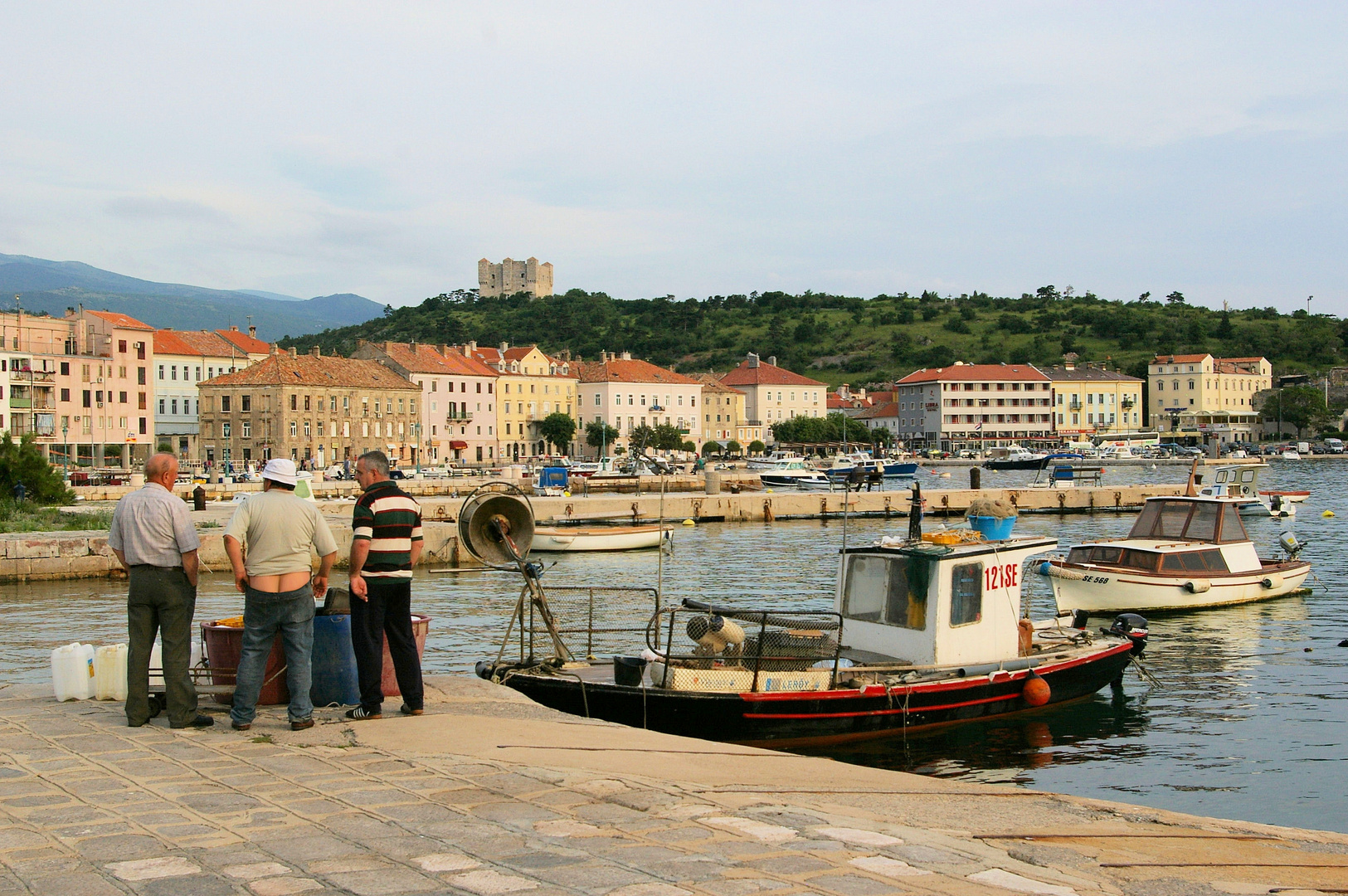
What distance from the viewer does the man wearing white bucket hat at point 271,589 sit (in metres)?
8.55

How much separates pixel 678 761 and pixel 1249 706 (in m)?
11.5

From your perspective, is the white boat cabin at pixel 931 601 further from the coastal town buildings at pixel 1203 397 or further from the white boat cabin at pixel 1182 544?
the coastal town buildings at pixel 1203 397

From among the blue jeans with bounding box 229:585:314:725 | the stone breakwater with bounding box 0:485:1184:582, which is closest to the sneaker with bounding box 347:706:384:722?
the blue jeans with bounding box 229:585:314:725

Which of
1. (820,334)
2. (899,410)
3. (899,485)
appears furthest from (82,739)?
(820,334)

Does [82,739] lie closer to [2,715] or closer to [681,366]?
[2,715]

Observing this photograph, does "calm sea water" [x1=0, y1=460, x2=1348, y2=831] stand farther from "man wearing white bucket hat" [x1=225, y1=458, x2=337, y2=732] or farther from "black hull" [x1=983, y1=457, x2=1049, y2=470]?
"black hull" [x1=983, y1=457, x2=1049, y2=470]

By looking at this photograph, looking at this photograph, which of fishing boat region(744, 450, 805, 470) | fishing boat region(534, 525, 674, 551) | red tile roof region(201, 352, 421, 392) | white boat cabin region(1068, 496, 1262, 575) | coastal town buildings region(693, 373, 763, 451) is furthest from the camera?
coastal town buildings region(693, 373, 763, 451)

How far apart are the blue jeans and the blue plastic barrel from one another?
0.70 meters

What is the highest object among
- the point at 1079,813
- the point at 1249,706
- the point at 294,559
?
the point at 294,559

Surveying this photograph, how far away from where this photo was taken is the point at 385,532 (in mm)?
9195

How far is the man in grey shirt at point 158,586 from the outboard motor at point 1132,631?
1321 cm

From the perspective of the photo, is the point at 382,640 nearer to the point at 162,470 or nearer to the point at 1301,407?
the point at 162,470

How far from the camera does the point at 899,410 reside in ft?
523

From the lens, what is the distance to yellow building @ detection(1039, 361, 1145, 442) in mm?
155000
